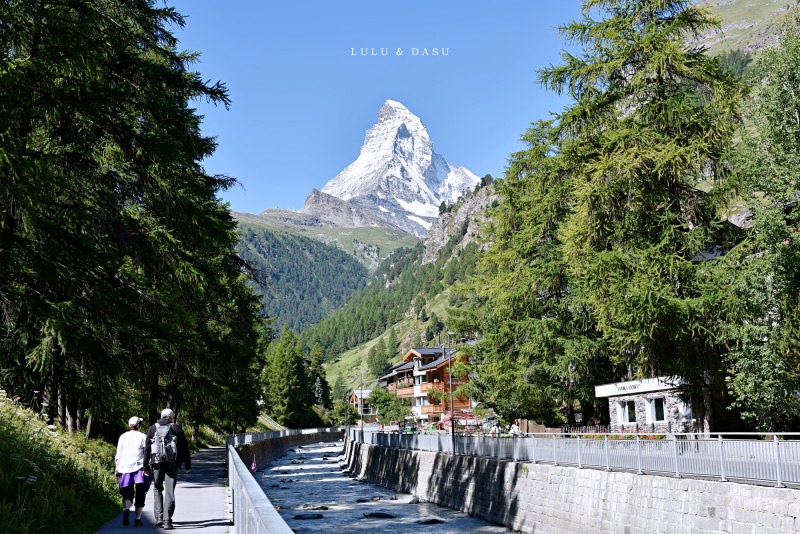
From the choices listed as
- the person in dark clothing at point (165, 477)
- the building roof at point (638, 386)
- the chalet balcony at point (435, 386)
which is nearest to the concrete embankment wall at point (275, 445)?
the building roof at point (638, 386)

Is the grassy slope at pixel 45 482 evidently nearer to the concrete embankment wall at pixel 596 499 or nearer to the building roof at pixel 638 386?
the concrete embankment wall at pixel 596 499

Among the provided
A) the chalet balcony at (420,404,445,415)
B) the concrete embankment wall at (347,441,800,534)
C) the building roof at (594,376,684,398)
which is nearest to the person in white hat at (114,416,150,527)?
the concrete embankment wall at (347,441,800,534)

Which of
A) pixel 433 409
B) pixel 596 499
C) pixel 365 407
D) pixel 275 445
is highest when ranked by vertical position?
pixel 365 407

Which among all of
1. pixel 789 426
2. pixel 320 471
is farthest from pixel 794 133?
pixel 320 471

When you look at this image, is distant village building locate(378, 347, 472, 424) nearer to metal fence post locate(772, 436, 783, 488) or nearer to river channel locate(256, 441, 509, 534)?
river channel locate(256, 441, 509, 534)

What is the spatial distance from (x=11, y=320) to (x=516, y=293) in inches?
936

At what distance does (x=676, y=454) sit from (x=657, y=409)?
19145mm

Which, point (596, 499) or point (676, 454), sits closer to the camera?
point (676, 454)

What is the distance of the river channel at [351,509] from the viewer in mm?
24641

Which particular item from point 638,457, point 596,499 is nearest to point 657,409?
point 596,499

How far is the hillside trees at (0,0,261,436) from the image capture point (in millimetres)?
11234

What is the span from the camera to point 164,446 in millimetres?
11789

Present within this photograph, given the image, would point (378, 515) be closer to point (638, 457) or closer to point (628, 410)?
point (638, 457)

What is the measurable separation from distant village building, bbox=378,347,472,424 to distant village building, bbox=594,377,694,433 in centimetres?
4827
